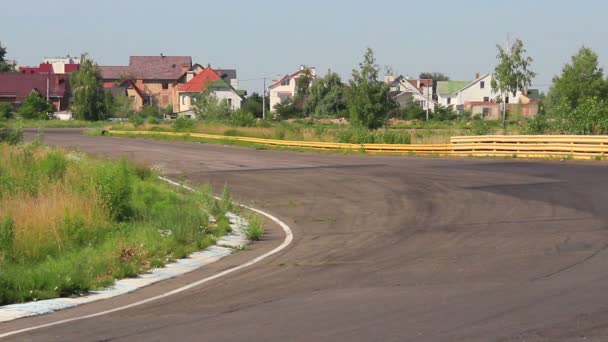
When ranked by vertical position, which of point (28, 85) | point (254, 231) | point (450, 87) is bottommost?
point (254, 231)

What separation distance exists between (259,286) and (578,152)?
2817 centimetres

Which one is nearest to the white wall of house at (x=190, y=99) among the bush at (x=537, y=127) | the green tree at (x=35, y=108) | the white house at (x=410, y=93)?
the white house at (x=410, y=93)

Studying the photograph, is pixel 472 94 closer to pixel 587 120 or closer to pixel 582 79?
pixel 582 79

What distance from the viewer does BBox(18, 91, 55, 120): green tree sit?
105 meters

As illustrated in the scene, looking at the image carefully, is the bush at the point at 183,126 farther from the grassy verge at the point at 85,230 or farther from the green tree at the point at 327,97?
the green tree at the point at 327,97

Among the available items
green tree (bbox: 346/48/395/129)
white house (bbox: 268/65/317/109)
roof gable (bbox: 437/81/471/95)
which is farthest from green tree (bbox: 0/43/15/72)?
green tree (bbox: 346/48/395/129)

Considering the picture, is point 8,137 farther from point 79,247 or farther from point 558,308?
point 558,308

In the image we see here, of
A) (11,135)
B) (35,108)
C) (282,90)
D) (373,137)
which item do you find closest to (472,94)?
(282,90)

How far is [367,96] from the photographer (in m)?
66.8

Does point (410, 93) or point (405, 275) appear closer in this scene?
point (405, 275)

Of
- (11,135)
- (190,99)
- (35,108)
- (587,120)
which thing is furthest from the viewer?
(190,99)

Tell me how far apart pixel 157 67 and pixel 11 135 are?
121m

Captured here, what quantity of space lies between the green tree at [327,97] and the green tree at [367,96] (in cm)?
5364

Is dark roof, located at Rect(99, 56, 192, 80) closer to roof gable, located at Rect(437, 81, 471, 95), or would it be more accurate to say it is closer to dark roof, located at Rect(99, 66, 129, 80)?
dark roof, located at Rect(99, 66, 129, 80)
